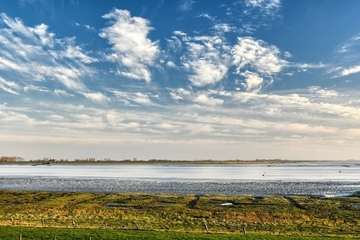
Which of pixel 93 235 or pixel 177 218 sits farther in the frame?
pixel 177 218

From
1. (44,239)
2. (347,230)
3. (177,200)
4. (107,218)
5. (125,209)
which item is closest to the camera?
(44,239)

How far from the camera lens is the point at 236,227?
39.5m

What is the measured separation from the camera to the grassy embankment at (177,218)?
33625mm

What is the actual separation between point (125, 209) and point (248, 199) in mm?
25279

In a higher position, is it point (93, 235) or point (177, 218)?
point (93, 235)

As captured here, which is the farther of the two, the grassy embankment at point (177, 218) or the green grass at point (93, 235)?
the grassy embankment at point (177, 218)

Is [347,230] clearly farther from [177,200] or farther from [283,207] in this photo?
[177,200]

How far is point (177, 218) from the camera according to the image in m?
45.9

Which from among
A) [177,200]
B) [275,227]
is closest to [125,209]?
[177,200]

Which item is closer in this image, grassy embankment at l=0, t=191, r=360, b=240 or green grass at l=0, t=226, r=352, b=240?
green grass at l=0, t=226, r=352, b=240

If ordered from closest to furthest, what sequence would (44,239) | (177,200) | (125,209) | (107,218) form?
(44,239)
(107,218)
(125,209)
(177,200)

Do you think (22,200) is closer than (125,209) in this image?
No

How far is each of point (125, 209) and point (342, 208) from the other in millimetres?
34227

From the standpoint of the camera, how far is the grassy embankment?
33.6m
